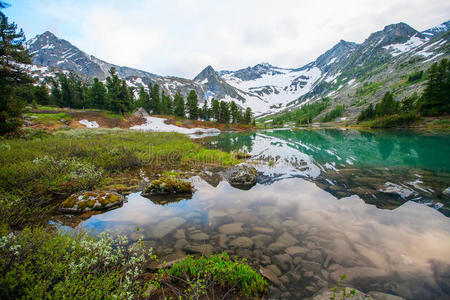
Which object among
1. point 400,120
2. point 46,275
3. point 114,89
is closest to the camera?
point 46,275

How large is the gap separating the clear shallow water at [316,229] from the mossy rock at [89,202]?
1.61 ft

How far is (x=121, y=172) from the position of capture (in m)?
11.5

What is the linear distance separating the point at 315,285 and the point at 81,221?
754 centimetres

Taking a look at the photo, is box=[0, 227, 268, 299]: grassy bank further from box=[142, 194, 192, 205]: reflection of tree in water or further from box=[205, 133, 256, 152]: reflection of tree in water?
box=[205, 133, 256, 152]: reflection of tree in water

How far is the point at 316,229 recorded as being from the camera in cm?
600

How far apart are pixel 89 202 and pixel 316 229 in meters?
8.82

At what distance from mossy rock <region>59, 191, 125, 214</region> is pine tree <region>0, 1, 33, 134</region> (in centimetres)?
1481

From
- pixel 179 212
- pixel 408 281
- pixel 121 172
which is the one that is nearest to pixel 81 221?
pixel 179 212

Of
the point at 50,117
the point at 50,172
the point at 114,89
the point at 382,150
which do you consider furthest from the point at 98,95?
the point at 382,150

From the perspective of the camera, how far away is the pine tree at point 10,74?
13930 mm

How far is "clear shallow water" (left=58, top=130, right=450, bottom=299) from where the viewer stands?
13.4 ft

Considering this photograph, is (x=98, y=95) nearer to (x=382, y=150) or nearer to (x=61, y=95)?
(x=61, y=95)

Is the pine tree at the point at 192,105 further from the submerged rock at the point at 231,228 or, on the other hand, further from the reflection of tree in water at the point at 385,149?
the submerged rock at the point at 231,228

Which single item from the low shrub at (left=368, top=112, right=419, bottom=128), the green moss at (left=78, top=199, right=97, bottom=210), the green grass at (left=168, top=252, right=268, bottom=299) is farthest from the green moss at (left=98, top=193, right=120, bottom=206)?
the low shrub at (left=368, top=112, right=419, bottom=128)
